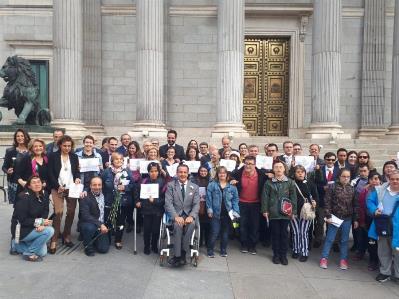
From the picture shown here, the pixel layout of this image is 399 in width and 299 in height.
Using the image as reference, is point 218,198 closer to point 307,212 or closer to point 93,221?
point 307,212

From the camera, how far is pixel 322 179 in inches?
318

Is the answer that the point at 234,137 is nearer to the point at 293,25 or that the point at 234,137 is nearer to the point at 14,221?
the point at 293,25

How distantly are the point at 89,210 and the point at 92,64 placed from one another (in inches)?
534

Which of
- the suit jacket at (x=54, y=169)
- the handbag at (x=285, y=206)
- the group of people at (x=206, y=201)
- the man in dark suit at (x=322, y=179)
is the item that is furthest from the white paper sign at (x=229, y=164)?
the suit jacket at (x=54, y=169)

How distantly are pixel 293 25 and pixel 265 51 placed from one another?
182cm

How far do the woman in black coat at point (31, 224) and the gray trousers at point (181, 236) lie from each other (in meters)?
2.12

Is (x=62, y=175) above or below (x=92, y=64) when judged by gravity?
below

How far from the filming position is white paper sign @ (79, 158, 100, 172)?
7.61 metres

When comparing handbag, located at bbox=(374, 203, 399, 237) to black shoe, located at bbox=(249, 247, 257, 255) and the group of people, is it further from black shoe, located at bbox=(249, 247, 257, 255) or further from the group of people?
black shoe, located at bbox=(249, 247, 257, 255)

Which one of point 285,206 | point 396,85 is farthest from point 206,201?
point 396,85

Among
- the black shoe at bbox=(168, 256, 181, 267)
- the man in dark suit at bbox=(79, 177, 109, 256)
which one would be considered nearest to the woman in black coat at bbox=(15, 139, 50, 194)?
the man in dark suit at bbox=(79, 177, 109, 256)

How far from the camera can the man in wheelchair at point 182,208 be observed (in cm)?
679

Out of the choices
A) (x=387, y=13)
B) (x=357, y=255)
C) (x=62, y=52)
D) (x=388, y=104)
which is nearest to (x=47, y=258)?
(x=357, y=255)

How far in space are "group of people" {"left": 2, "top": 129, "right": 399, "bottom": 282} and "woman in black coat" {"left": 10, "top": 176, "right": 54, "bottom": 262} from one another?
0.05 feet
